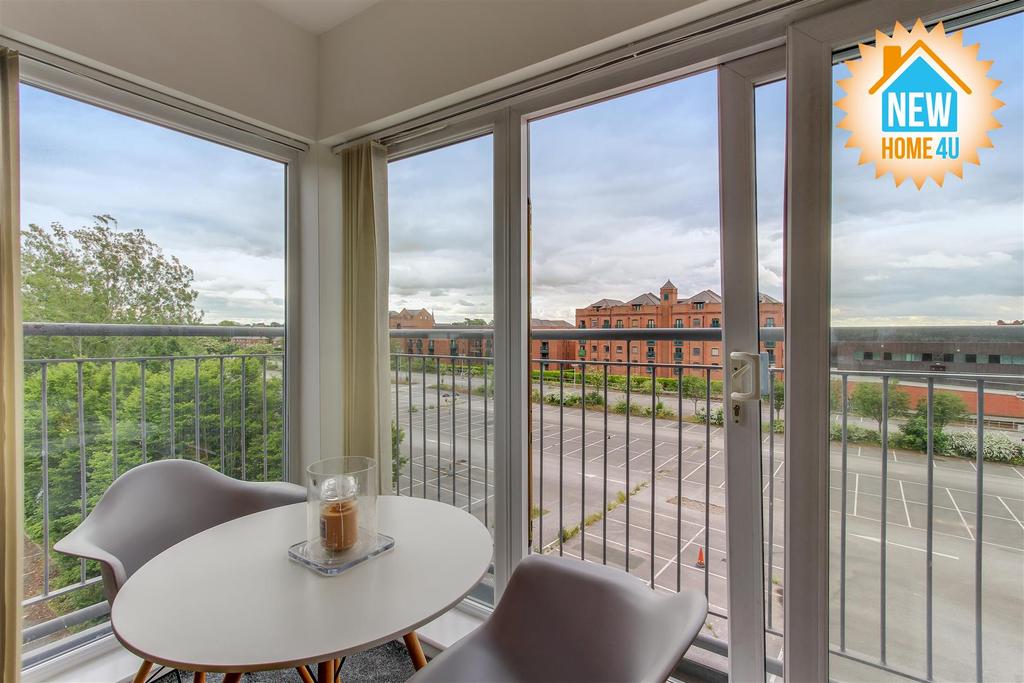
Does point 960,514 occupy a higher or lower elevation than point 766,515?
higher

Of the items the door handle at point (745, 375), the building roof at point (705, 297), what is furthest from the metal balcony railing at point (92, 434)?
the door handle at point (745, 375)

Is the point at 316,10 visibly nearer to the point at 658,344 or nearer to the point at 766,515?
the point at 658,344

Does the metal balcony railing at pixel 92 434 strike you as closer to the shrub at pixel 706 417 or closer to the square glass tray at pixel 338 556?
the square glass tray at pixel 338 556

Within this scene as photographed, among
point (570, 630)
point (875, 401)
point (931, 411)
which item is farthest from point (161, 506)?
point (931, 411)

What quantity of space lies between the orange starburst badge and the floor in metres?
2.35

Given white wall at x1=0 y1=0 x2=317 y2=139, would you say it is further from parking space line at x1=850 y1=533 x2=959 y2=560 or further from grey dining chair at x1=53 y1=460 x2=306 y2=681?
parking space line at x1=850 y1=533 x2=959 y2=560

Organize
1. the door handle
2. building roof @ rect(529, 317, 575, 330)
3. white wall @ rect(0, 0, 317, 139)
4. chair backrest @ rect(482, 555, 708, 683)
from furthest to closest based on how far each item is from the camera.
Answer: building roof @ rect(529, 317, 575, 330)
white wall @ rect(0, 0, 317, 139)
the door handle
chair backrest @ rect(482, 555, 708, 683)

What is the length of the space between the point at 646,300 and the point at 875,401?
0.83 meters

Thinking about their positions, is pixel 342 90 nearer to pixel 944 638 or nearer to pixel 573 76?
pixel 573 76

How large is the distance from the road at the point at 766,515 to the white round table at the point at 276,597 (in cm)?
85

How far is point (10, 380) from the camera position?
1.53 meters

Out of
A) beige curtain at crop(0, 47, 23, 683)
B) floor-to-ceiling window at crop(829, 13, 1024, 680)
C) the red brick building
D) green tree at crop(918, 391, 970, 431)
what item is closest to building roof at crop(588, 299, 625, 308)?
the red brick building

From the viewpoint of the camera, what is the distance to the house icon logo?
48.3 inches

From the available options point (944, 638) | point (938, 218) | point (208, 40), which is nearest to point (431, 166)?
point (208, 40)
